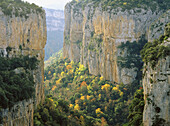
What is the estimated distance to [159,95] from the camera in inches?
900

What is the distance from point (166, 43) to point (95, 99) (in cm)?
2637

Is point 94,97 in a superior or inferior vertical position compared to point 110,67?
inferior

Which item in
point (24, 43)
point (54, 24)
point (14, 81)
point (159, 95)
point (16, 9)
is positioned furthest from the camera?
point (54, 24)

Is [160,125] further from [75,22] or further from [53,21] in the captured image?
[53,21]

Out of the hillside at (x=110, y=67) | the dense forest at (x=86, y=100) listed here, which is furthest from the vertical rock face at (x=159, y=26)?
the dense forest at (x=86, y=100)

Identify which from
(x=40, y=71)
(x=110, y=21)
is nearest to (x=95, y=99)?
(x=110, y=21)

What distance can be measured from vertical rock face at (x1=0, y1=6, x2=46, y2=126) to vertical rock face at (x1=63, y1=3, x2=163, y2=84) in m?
18.9

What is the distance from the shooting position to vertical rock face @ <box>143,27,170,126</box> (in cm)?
2241

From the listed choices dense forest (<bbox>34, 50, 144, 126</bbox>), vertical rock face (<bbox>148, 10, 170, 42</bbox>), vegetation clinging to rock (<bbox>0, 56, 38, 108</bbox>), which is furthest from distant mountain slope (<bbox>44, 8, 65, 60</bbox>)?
vegetation clinging to rock (<bbox>0, 56, 38, 108</bbox>)

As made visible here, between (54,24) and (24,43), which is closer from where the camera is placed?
(24,43)

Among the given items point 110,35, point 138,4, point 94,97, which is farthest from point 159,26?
point 94,97

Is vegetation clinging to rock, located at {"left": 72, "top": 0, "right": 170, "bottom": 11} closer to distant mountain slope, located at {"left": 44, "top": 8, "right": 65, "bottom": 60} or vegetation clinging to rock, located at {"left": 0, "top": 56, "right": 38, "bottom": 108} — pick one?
vegetation clinging to rock, located at {"left": 0, "top": 56, "right": 38, "bottom": 108}

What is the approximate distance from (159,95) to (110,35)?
91.5 ft

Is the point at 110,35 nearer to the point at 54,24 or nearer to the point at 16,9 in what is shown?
the point at 16,9
